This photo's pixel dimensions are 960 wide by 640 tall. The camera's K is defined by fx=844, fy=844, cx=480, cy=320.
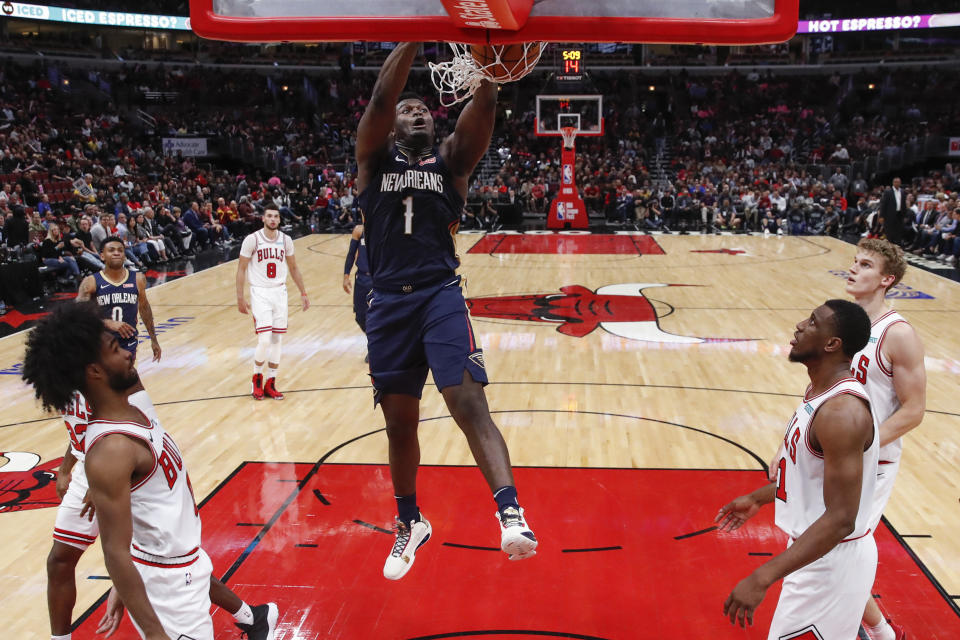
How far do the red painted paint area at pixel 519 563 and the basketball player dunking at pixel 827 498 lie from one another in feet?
3.31

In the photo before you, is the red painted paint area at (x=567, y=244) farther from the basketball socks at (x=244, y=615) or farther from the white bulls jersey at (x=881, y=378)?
the basketball socks at (x=244, y=615)

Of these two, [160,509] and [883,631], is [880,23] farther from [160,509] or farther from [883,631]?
[160,509]

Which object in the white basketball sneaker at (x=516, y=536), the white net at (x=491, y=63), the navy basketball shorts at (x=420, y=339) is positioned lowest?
the white basketball sneaker at (x=516, y=536)

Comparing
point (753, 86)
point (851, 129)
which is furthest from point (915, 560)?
point (753, 86)

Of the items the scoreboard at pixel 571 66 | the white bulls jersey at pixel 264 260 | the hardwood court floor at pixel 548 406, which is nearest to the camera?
the hardwood court floor at pixel 548 406

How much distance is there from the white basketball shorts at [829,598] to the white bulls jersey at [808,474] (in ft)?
0.29

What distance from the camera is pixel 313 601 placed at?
4.10m

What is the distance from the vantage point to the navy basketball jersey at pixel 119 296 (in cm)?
559

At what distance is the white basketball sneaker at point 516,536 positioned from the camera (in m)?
2.87

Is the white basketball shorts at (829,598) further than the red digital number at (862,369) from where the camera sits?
No

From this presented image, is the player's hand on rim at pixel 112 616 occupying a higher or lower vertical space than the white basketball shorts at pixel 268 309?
lower

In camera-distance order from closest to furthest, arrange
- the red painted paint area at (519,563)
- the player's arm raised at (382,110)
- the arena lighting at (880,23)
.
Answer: the player's arm raised at (382,110) < the red painted paint area at (519,563) < the arena lighting at (880,23)

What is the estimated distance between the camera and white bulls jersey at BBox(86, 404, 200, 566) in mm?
2820

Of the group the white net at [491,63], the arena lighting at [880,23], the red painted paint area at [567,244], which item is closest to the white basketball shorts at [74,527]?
the white net at [491,63]
